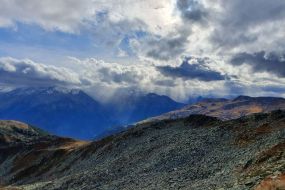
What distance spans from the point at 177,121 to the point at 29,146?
315 ft

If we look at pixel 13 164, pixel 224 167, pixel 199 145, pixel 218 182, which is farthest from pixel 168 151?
pixel 13 164

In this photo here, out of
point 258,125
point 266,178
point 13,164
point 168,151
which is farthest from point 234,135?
point 13,164

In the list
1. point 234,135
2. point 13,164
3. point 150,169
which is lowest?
point 13,164

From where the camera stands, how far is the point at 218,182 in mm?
49281

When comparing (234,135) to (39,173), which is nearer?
(234,135)

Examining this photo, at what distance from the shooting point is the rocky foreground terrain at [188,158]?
161 ft

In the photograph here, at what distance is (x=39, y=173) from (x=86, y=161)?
93.6ft

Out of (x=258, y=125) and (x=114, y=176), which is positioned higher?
(x=258, y=125)

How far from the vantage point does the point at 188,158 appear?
237 feet

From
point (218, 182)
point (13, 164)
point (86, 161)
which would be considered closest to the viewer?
point (218, 182)

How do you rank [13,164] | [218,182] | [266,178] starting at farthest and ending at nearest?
[13,164] < [218,182] < [266,178]

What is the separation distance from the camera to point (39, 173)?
130m

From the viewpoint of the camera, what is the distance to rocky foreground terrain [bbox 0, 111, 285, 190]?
161ft

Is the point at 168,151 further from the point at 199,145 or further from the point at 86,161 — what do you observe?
the point at 86,161
